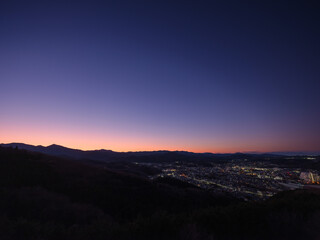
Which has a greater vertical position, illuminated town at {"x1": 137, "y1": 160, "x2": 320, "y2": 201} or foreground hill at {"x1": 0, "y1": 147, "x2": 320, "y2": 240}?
foreground hill at {"x1": 0, "y1": 147, "x2": 320, "y2": 240}

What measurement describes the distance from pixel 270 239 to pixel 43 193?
19.3 m

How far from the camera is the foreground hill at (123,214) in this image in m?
8.02

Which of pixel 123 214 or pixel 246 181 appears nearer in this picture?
pixel 123 214

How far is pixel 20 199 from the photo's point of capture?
1519cm

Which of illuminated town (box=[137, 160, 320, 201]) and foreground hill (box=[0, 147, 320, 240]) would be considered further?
illuminated town (box=[137, 160, 320, 201])

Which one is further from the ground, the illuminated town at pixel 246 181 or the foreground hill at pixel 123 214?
the foreground hill at pixel 123 214

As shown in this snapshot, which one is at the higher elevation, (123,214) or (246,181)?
(123,214)

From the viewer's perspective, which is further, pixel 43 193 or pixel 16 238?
pixel 43 193

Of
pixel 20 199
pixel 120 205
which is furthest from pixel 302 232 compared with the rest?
pixel 20 199

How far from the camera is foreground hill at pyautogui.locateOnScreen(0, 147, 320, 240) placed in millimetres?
8023

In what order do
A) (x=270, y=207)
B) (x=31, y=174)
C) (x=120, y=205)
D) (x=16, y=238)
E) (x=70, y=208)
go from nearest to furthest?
(x=16, y=238) < (x=270, y=207) < (x=70, y=208) < (x=120, y=205) < (x=31, y=174)

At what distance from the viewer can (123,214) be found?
17.8m

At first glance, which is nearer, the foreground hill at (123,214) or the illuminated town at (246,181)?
the foreground hill at (123,214)

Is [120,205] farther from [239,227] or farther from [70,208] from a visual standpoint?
[239,227]
